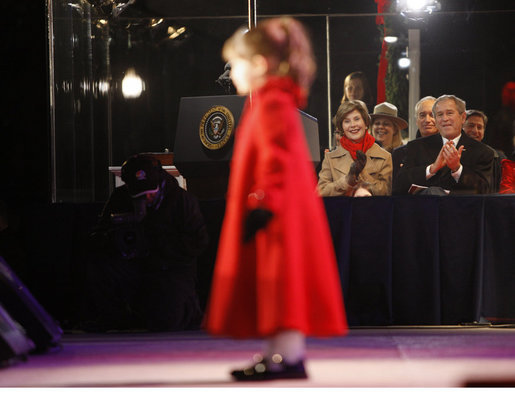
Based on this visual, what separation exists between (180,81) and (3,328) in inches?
204

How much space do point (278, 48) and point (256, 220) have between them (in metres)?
0.62

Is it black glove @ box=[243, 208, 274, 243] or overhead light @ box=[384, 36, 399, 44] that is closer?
black glove @ box=[243, 208, 274, 243]

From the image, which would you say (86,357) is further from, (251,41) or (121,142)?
(121,142)

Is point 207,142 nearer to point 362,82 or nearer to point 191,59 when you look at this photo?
point 362,82

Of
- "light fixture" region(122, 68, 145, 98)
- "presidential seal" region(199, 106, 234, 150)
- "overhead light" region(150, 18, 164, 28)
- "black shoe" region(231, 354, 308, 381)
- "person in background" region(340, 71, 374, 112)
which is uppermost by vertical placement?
"overhead light" region(150, 18, 164, 28)

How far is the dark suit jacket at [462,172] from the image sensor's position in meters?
5.12

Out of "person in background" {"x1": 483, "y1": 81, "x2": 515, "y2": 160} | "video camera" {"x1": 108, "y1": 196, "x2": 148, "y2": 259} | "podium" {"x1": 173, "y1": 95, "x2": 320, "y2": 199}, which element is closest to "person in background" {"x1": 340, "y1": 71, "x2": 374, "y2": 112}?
"person in background" {"x1": 483, "y1": 81, "x2": 515, "y2": 160}

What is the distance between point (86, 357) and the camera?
3395mm

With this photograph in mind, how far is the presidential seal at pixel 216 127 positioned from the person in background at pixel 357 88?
1918 mm

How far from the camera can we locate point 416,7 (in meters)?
6.85

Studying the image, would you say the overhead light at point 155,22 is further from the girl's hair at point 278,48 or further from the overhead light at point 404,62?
the girl's hair at point 278,48

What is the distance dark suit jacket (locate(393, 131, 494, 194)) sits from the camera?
201 inches

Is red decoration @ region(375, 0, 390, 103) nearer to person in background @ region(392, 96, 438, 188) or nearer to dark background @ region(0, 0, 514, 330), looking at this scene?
dark background @ region(0, 0, 514, 330)

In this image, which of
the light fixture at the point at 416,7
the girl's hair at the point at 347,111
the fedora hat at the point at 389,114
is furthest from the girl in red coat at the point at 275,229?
the light fixture at the point at 416,7
